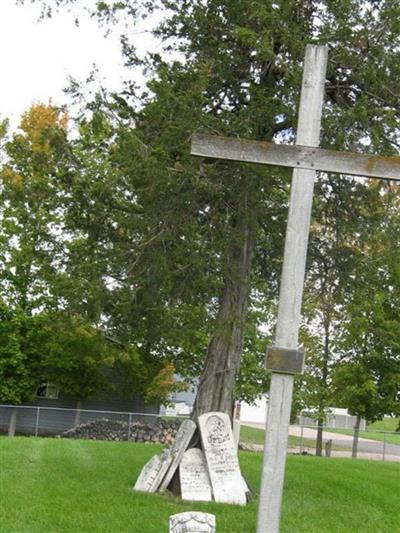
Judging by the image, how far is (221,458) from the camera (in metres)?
9.73

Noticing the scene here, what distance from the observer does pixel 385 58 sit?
9703 mm

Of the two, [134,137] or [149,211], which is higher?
[134,137]

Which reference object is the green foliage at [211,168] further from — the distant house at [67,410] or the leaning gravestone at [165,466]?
the distant house at [67,410]

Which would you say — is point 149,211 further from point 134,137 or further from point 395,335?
point 395,335

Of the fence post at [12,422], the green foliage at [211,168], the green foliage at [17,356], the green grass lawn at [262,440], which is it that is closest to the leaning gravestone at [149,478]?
the green foliage at [211,168]

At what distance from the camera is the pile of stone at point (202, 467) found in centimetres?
952

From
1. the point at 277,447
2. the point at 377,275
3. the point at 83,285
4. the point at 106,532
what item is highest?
the point at 377,275

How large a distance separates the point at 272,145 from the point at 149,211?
13.5 ft

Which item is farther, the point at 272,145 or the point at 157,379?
the point at 157,379

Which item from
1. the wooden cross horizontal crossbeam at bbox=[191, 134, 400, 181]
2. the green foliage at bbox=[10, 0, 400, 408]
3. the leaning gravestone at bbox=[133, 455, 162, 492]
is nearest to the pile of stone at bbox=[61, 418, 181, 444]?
the green foliage at bbox=[10, 0, 400, 408]

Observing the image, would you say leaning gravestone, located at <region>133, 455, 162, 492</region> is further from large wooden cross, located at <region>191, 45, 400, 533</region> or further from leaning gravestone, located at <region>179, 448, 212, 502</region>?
large wooden cross, located at <region>191, 45, 400, 533</region>

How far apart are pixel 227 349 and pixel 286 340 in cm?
513

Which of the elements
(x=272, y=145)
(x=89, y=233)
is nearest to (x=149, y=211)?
(x=89, y=233)

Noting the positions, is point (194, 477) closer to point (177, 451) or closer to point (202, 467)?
point (202, 467)
